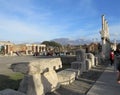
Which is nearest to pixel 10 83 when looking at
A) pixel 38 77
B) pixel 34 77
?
pixel 38 77

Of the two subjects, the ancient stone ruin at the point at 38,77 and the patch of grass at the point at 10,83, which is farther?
the patch of grass at the point at 10,83

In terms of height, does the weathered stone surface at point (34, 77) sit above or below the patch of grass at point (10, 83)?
above

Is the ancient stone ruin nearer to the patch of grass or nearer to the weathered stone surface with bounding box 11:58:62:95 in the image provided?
the weathered stone surface with bounding box 11:58:62:95

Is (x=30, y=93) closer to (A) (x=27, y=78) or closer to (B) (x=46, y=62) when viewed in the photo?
(A) (x=27, y=78)

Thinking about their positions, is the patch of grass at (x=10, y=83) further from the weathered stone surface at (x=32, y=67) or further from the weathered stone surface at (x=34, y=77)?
the weathered stone surface at (x=32, y=67)

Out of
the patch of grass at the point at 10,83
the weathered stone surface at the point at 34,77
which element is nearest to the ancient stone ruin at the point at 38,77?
the weathered stone surface at the point at 34,77

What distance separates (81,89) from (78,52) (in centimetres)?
992

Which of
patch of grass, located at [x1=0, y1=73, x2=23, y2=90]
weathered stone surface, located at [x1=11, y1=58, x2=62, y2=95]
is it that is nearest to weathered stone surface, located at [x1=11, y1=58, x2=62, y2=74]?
weathered stone surface, located at [x1=11, y1=58, x2=62, y2=95]

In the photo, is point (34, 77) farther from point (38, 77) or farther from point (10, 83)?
point (10, 83)

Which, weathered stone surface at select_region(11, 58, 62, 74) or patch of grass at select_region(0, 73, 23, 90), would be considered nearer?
weathered stone surface at select_region(11, 58, 62, 74)

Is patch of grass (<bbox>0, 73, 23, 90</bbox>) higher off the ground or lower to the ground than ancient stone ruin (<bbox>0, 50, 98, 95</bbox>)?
lower

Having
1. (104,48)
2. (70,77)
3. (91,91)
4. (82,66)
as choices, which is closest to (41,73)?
(91,91)

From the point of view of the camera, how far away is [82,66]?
1883 cm

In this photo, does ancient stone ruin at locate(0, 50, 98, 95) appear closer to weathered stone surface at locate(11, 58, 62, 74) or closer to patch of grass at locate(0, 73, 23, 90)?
weathered stone surface at locate(11, 58, 62, 74)
